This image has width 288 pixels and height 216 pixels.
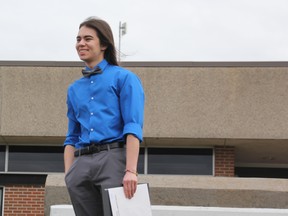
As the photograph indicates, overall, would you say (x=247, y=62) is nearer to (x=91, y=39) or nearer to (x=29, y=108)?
(x=29, y=108)

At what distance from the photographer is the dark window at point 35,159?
12398 mm

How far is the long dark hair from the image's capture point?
10.3ft

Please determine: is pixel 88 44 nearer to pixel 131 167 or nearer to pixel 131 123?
pixel 131 123

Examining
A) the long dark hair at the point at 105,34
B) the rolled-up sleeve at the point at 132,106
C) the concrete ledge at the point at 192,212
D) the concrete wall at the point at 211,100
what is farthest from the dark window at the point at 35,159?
the rolled-up sleeve at the point at 132,106

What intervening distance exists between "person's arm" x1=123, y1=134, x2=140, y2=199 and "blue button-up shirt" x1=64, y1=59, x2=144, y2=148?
39mm

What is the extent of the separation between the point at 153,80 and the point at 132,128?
8.47m

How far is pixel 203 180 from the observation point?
5.93 metres

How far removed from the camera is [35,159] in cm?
1257

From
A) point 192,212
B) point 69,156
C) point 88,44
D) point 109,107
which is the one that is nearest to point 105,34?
point 88,44

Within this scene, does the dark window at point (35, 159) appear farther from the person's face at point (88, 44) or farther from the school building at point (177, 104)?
→ the person's face at point (88, 44)

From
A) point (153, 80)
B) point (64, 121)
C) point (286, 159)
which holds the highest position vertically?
point (153, 80)

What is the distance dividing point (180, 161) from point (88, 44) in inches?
369

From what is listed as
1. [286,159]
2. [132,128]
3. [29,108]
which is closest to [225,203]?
[132,128]

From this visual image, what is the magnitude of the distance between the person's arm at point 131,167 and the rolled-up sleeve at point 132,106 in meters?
0.04
